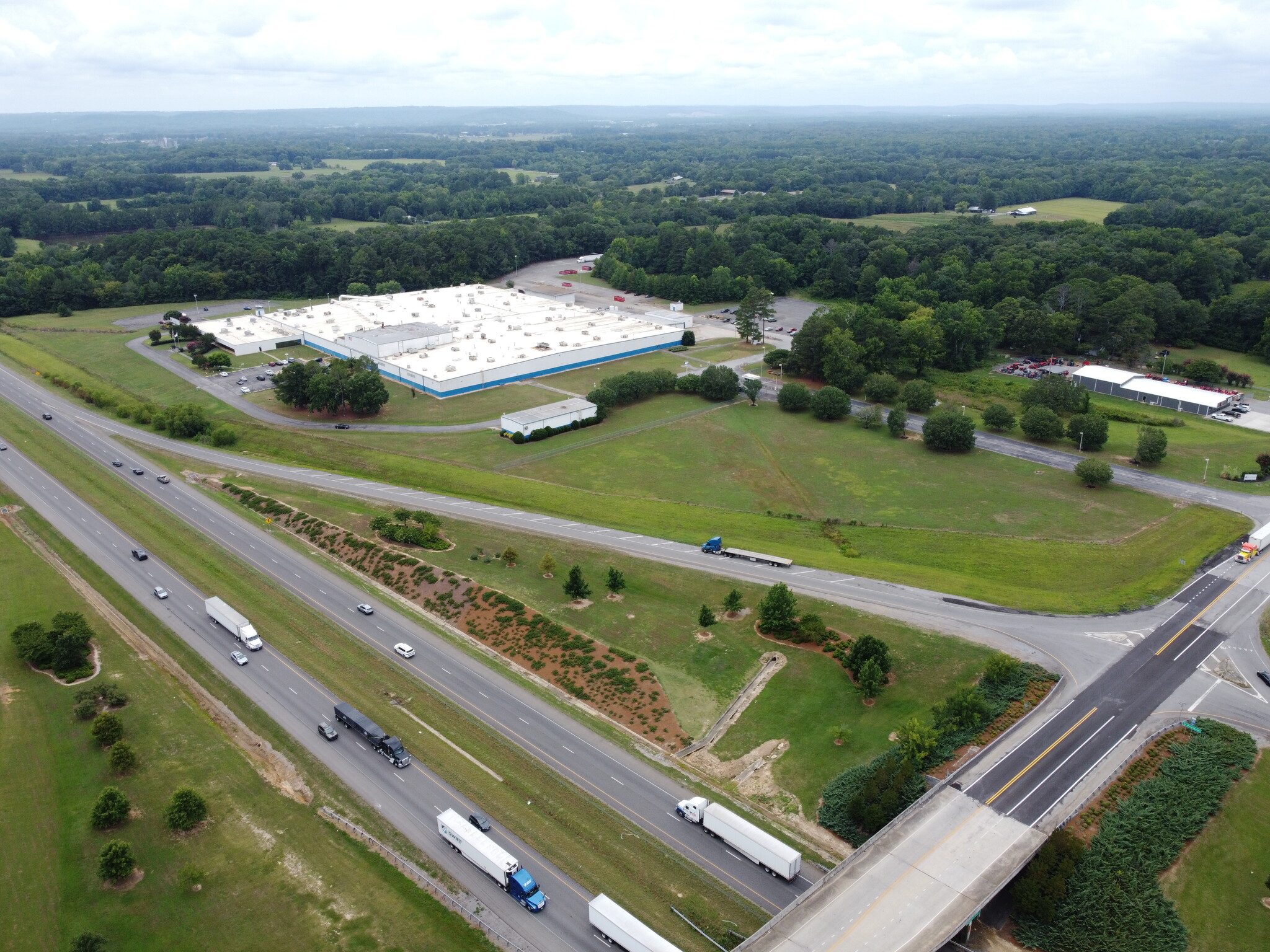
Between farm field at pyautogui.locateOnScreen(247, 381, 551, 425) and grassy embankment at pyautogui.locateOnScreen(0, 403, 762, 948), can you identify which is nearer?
grassy embankment at pyautogui.locateOnScreen(0, 403, 762, 948)

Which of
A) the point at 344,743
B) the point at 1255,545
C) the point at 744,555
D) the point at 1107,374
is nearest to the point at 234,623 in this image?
the point at 344,743

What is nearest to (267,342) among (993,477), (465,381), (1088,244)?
(465,381)

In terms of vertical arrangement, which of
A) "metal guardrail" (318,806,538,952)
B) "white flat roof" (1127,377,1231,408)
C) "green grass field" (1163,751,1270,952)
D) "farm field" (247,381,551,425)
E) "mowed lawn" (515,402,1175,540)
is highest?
"green grass field" (1163,751,1270,952)

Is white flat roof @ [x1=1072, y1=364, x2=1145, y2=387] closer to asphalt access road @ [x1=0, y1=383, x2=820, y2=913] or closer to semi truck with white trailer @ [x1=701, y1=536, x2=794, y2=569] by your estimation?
semi truck with white trailer @ [x1=701, y1=536, x2=794, y2=569]

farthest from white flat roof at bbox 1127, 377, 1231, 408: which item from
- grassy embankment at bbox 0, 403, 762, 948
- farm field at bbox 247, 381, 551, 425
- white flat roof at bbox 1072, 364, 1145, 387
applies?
grassy embankment at bbox 0, 403, 762, 948

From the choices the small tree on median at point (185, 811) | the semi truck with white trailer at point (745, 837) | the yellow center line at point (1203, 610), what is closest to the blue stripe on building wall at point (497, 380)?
the small tree on median at point (185, 811)

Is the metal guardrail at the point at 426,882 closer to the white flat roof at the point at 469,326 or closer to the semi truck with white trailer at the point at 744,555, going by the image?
the semi truck with white trailer at the point at 744,555

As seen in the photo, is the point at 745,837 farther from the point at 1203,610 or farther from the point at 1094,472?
the point at 1094,472
